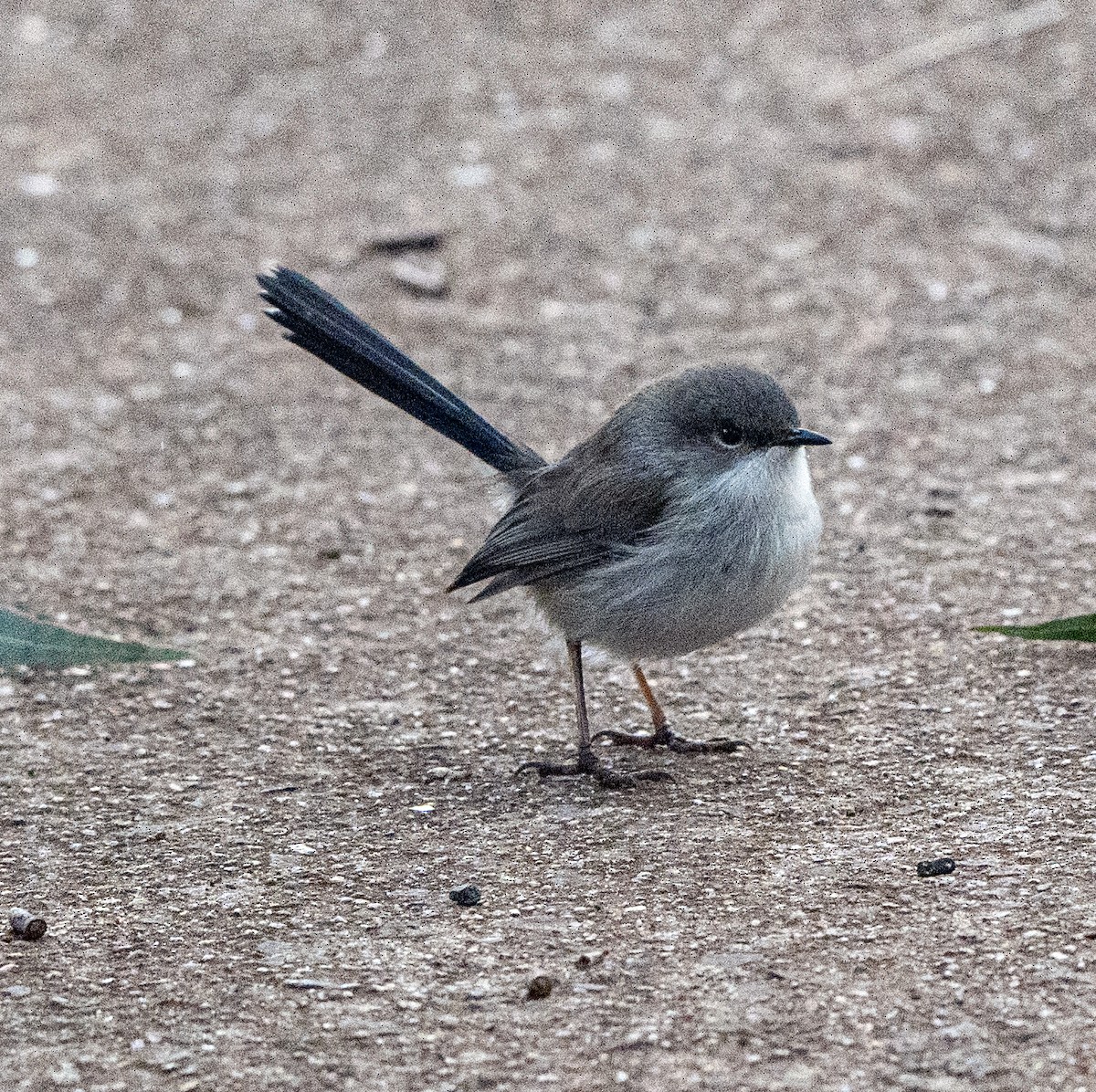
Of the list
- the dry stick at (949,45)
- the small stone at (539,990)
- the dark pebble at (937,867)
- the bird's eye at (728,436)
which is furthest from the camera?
the dry stick at (949,45)

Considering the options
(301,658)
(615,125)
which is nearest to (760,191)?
(615,125)

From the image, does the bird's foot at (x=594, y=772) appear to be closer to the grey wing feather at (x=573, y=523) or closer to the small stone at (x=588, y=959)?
the grey wing feather at (x=573, y=523)

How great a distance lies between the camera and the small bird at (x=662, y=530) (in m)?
5.26

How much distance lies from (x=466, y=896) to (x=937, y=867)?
130cm

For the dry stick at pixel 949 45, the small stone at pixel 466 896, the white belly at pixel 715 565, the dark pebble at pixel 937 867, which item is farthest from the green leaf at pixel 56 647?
the dry stick at pixel 949 45

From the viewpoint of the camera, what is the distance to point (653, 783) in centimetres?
550

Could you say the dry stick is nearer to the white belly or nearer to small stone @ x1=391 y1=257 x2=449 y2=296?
small stone @ x1=391 y1=257 x2=449 y2=296

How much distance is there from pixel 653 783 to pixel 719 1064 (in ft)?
5.92

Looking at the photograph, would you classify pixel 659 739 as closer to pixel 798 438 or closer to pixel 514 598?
pixel 798 438

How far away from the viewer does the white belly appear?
5.24 meters

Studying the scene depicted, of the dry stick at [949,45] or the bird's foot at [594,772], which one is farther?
the dry stick at [949,45]

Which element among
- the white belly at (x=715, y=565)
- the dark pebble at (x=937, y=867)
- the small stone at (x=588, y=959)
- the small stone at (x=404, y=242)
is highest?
the small stone at (x=404, y=242)

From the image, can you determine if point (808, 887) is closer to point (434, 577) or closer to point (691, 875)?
point (691, 875)

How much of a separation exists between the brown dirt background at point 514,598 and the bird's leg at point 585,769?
4.0 inches
